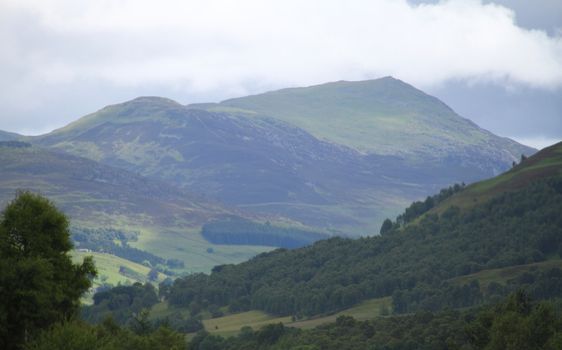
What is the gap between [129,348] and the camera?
111750mm

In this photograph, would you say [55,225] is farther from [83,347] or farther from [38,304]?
[83,347]

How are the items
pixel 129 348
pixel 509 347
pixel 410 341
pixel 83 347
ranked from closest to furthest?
pixel 83 347
pixel 129 348
pixel 509 347
pixel 410 341

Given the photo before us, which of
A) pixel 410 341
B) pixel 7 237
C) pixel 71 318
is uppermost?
pixel 7 237

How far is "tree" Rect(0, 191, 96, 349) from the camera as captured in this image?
8262 centimetres

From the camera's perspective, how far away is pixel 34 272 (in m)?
83.6

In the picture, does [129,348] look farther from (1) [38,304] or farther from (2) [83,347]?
(2) [83,347]

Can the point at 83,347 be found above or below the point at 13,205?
below

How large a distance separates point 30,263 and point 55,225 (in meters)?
8.26

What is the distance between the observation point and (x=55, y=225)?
91.7 m

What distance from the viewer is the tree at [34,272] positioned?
82.6 meters

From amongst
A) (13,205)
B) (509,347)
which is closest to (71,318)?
(13,205)

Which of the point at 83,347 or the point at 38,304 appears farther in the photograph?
the point at 38,304

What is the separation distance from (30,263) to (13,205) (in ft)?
31.8

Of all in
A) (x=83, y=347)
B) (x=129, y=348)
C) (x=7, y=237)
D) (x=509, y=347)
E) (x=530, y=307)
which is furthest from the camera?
(x=530, y=307)
